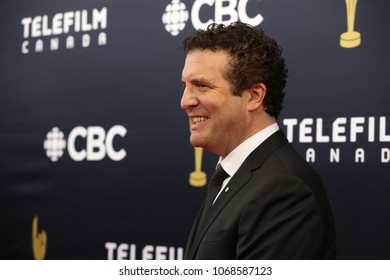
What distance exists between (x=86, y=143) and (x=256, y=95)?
1691mm

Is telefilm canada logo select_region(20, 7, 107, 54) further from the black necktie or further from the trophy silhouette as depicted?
the black necktie

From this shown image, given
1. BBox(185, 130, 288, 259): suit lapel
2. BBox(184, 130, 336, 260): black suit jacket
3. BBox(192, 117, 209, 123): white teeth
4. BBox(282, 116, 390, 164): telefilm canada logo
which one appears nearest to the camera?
BBox(184, 130, 336, 260): black suit jacket

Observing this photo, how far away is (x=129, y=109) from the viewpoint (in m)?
2.92

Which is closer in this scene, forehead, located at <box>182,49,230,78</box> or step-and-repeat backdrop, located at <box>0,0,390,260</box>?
forehead, located at <box>182,49,230,78</box>

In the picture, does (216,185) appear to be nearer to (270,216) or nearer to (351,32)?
(270,216)

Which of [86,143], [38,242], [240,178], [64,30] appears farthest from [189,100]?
[38,242]

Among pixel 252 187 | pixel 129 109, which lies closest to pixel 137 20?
pixel 129 109

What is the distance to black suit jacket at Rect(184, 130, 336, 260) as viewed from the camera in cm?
122

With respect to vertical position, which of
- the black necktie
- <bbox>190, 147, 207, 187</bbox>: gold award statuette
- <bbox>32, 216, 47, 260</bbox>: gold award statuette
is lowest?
<bbox>32, 216, 47, 260</bbox>: gold award statuette

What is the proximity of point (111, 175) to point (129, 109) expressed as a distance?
14.9 inches

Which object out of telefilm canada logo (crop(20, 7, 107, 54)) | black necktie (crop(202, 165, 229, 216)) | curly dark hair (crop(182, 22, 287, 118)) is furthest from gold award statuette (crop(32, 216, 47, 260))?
curly dark hair (crop(182, 22, 287, 118))

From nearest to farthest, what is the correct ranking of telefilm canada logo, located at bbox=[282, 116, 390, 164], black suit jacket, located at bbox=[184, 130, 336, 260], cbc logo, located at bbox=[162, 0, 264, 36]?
1. black suit jacket, located at bbox=[184, 130, 336, 260]
2. telefilm canada logo, located at bbox=[282, 116, 390, 164]
3. cbc logo, located at bbox=[162, 0, 264, 36]

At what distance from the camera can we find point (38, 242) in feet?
10.5

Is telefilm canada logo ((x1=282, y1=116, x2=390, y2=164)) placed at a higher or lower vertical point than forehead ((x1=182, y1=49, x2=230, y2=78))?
lower
